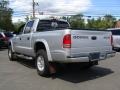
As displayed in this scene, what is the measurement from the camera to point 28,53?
11.6m

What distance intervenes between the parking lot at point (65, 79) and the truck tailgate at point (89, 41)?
1.00 metres

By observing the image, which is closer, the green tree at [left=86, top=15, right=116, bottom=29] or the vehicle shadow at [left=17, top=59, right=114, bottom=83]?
the vehicle shadow at [left=17, top=59, right=114, bottom=83]

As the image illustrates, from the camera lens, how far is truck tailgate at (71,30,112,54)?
8852 mm

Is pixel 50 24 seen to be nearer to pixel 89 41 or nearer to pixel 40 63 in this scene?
pixel 40 63

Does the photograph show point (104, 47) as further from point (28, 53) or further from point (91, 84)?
point (28, 53)

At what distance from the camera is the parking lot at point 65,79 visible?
331 inches

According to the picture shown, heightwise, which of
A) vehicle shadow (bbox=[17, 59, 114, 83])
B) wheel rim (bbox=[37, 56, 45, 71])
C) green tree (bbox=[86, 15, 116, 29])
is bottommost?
vehicle shadow (bbox=[17, 59, 114, 83])

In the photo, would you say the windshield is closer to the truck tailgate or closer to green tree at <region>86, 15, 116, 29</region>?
the truck tailgate

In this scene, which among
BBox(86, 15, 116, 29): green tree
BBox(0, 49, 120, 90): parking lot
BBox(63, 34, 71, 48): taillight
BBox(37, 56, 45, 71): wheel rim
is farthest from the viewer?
BBox(86, 15, 116, 29): green tree

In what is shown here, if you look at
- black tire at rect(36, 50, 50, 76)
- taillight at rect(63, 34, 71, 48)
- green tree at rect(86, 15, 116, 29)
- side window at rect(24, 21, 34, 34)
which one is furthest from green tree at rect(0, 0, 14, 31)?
taillight at rect(63, 34, 71, 48)

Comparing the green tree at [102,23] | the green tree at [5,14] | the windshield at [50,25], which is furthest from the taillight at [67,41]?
the green tree at [102,23]

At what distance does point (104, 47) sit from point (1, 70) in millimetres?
4352

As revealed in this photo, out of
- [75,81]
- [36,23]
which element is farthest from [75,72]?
[36,23]

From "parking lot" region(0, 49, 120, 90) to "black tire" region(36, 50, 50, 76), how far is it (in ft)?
0.67
